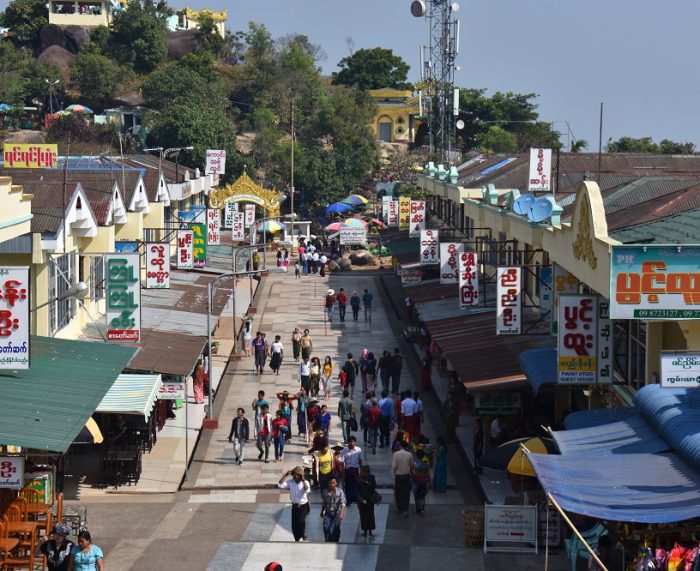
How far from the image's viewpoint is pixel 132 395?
25953mm

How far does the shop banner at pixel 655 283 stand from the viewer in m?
20.7

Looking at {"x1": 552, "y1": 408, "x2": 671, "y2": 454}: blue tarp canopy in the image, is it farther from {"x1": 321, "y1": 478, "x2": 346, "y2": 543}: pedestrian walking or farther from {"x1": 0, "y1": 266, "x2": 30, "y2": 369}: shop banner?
{"x1": 0, "y1": 266, "x2": 30, "y2": 369}: shop banner

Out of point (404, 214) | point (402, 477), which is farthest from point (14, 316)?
point (404, 214)

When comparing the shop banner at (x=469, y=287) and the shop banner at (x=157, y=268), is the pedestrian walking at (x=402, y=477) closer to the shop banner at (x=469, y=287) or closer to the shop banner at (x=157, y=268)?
the shop banner at (x=469, y=287)

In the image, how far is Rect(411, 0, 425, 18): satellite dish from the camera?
71.4m

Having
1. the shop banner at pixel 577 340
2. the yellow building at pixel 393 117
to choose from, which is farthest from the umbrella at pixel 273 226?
the shop banner at pixel 577 340

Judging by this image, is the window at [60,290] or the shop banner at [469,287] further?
the shop banner at [469,287]

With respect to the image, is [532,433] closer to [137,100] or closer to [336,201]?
[336,201]

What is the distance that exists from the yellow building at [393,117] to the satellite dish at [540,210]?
84511 mm

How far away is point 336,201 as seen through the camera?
8700cm

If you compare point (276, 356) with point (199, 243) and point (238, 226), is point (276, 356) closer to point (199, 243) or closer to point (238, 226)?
point (199, 243)

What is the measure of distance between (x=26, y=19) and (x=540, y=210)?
105 m

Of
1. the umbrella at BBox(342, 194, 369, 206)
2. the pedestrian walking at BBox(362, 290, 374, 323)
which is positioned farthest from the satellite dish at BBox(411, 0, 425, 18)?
the pedestrian walking at BBox(362, 290, 374, 323)

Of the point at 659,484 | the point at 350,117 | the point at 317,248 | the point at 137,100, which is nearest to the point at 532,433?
the point at 659,484
